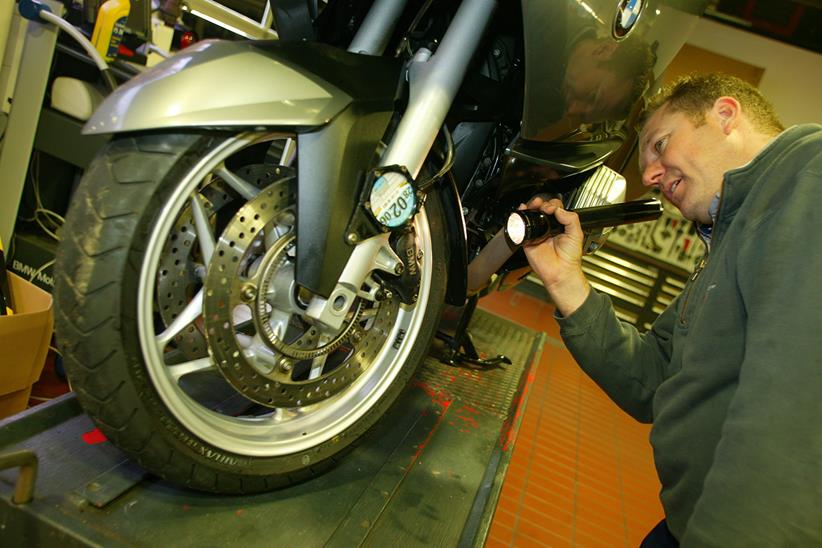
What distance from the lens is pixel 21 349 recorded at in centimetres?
133

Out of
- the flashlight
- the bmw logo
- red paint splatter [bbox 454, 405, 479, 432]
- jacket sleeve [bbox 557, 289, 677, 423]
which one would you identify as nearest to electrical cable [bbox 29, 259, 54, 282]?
red paint splatter [bbox 454, 405, 479, 432]

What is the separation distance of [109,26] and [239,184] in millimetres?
1436

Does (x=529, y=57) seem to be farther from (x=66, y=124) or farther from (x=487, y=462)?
(x=66, y=124)

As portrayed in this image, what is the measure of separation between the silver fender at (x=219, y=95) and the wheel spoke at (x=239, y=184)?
142 mm

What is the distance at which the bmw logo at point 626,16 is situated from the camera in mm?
1209

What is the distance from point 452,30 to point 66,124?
1735mm

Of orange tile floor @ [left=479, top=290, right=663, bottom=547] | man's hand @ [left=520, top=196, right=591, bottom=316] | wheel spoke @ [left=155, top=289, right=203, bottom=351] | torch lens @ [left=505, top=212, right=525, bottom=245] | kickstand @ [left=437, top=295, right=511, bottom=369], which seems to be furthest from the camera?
kickstand @ [left=437, top=295, right=511, bottom=369]

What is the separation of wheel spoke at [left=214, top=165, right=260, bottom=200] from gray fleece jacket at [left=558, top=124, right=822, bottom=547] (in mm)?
863

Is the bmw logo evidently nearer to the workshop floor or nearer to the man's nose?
the man's nose

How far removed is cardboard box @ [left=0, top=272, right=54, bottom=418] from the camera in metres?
1.28

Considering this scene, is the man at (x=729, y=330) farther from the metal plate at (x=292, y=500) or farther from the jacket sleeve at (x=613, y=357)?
the metal plate at (x=292, y=500)

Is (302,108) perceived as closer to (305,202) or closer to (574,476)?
(305,202)

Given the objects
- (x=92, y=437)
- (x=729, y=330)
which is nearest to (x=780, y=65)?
(x=729, y=330)

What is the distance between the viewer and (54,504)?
3.04 ft
